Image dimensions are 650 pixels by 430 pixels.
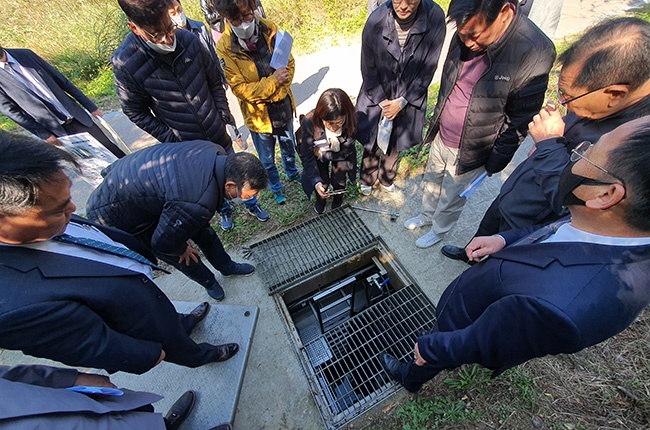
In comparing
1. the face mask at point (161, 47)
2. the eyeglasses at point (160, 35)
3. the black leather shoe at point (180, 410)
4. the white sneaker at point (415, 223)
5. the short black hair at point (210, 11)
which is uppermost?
the short black hair at point (210, 11)

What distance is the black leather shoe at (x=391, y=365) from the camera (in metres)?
2.15

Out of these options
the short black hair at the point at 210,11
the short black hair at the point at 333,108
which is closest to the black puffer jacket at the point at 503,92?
the short black hair at the point at 333,108

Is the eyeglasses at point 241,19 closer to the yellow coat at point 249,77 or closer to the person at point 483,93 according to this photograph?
the yellow coat at point 249,77

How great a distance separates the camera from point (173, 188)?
189 cm

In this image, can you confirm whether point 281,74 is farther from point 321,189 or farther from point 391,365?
point 391,365

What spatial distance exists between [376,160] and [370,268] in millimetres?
1233

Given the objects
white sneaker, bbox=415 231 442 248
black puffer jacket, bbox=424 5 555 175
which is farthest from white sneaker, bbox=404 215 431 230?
black puffer jacket, bbox=424 5 555 175

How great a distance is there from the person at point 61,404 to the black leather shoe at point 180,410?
2.13ft

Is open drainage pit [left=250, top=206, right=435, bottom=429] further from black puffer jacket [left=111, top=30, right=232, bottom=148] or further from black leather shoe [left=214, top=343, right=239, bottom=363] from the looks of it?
black puffer jacket [left=111, top=30, right=232, bottom=148]

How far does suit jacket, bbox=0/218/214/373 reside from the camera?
113 centimetres

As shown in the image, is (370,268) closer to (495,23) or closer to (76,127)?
(495,23)

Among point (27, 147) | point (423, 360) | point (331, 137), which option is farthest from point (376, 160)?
point (27, 147)

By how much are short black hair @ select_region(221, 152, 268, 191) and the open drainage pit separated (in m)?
1.27

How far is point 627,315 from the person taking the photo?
3.31 feet
